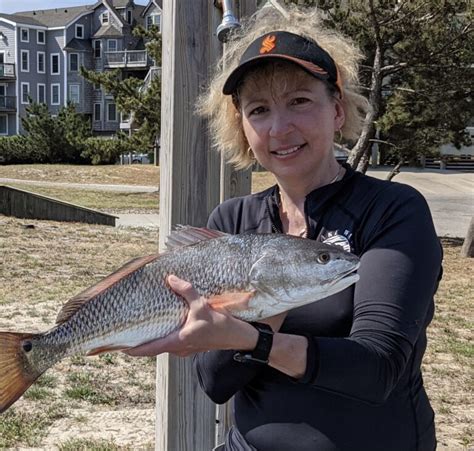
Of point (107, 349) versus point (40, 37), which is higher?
point (40, 37)

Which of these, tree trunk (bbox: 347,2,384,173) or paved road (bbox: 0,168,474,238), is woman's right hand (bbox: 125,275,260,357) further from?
paved road (bbox: 0,168,474,238)

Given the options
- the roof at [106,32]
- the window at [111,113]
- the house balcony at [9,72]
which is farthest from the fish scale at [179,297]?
the house balcony at [9,72]

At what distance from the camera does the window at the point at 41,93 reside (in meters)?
59.5

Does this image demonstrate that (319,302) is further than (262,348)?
Yes

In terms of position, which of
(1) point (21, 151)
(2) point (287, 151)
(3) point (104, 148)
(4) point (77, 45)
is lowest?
(1) point (21, 151)

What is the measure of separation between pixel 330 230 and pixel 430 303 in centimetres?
31

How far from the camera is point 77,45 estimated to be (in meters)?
58.6

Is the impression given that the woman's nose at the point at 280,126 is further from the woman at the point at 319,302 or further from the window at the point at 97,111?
the window at the point at 97,111

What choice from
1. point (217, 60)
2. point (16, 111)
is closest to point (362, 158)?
point (217, 60)

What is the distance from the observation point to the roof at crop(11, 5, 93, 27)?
59062mm

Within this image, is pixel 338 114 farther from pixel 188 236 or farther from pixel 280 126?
pixel 188 236

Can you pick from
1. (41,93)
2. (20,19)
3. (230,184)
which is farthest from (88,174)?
(230,184)

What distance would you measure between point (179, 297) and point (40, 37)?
2448 inches

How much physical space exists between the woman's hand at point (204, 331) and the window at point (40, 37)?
61.9m
